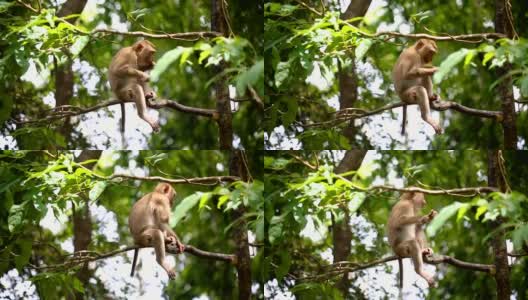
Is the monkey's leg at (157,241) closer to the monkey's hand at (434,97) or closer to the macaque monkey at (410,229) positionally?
the macaque monkey at (410,229)

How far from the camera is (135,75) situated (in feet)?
19.0

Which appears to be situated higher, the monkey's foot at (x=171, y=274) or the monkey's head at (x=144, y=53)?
the monkey's head at (x=144, y=53)

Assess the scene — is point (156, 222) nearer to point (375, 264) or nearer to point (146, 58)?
point (146, 58)

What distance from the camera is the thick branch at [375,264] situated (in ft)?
18.7

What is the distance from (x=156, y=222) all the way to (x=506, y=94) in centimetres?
237

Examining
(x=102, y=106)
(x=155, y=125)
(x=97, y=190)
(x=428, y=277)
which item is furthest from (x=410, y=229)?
(x=102, y=106)

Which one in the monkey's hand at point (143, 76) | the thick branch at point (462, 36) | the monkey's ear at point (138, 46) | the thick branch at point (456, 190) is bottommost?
the thick branch at point (456, 190)

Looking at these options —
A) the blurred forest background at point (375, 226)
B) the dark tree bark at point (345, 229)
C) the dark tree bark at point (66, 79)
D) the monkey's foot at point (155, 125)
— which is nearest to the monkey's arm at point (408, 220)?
the blurred forest background at point (375, 226)

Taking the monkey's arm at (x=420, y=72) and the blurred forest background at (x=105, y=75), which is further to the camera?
the blurred forest background at (x=105, y=75)

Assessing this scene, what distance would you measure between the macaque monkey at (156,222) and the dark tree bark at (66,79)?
674 millimetres

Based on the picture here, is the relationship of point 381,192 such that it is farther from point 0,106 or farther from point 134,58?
point 0,106

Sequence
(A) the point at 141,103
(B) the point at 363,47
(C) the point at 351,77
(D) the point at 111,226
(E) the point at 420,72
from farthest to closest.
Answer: (D) the point at 111,226 → (C) the point at 351,77 → (A) the point at 141,103 → (E) the point at 420,72 → (B) the point at 363,47

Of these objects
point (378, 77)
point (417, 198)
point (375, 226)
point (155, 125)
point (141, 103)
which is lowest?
point (375, 226)

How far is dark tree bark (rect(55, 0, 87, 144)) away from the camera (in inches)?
233
